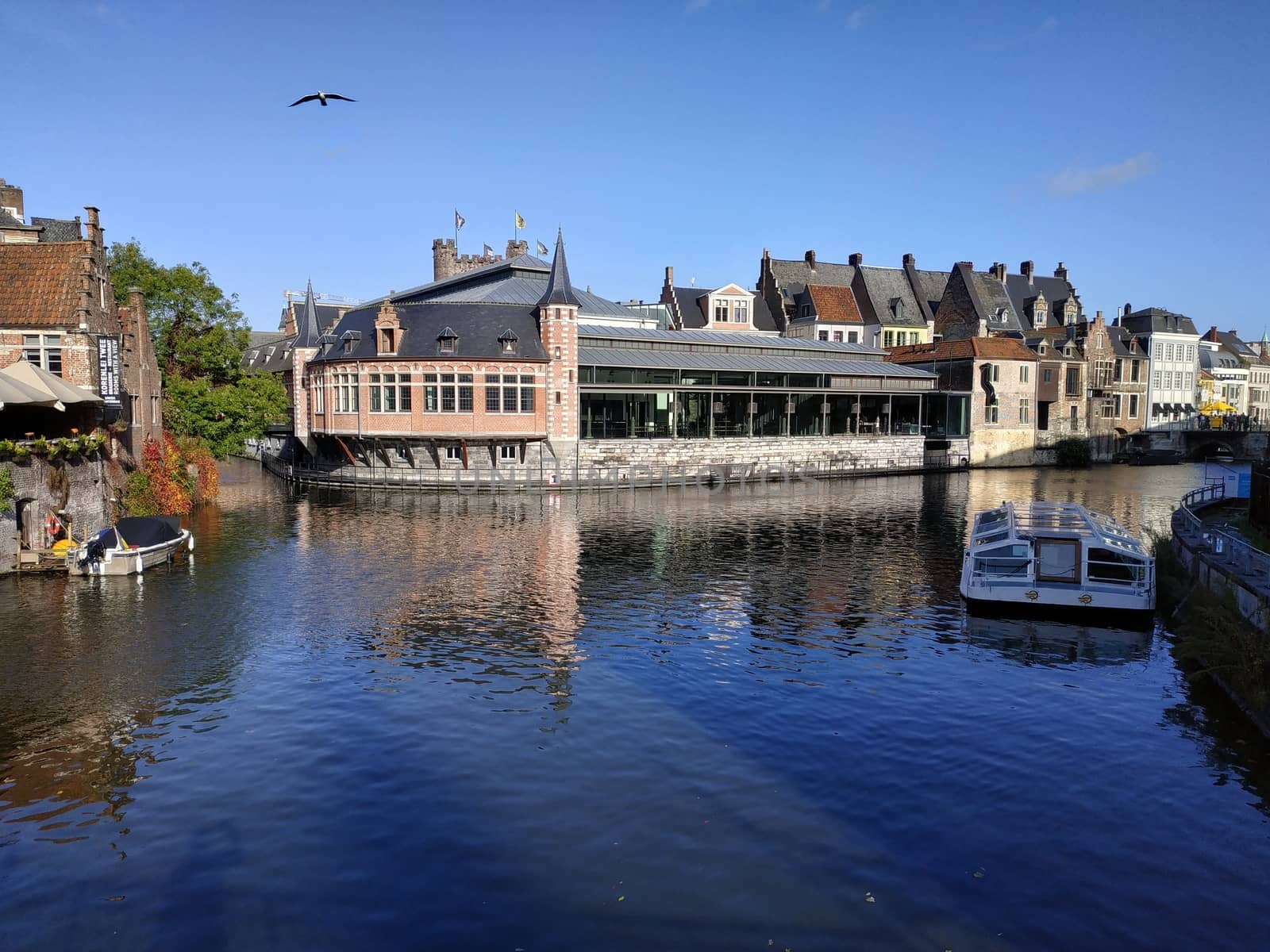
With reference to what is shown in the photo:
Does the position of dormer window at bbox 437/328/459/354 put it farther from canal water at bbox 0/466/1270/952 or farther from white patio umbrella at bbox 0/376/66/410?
canal water at bbox 0/466/1270/952

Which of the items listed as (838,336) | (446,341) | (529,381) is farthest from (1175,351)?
(446,341)

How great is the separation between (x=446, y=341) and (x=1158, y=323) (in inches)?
3010

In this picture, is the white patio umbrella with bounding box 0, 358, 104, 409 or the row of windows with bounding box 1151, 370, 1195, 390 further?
the row of windows with bounding box 1151, 370, 1195, 390

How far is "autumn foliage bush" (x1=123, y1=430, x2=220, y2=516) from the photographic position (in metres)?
38.4

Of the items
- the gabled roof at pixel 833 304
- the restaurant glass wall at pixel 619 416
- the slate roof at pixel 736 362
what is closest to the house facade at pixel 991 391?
the slate roof at pixel 736 362

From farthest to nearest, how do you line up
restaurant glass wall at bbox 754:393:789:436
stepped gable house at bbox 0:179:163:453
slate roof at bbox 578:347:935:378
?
restaurant glass wall at bbox 754:393:789:436 → slate roof at bbox 578:347:935:378 → stepped gable house at bbox 0:179:163:453

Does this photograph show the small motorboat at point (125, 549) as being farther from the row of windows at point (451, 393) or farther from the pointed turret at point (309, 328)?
the pointed turret at point (309, 328)

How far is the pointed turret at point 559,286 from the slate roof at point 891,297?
44809mm

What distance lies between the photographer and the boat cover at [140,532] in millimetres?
29881

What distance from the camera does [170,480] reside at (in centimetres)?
4300

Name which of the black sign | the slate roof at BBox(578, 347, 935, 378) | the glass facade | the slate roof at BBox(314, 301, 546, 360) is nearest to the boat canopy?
the glass facade

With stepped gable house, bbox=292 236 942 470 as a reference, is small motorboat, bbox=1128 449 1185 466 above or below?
below

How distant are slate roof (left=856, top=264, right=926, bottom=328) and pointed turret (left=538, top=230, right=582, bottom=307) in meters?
44.8

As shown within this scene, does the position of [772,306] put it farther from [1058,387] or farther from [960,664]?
[960,664]
